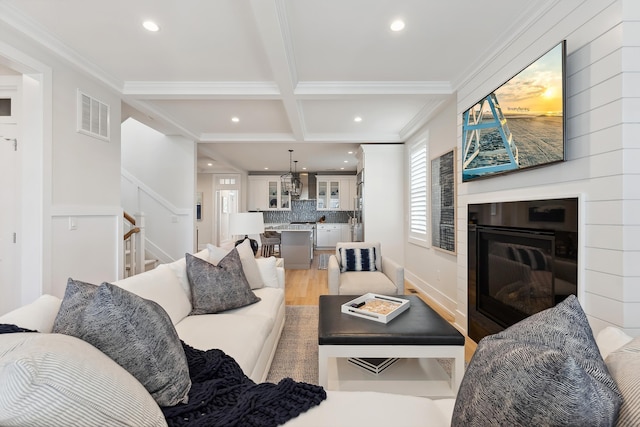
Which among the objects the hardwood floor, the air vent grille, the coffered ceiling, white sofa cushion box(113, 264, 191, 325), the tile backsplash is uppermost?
the coffered ceiling

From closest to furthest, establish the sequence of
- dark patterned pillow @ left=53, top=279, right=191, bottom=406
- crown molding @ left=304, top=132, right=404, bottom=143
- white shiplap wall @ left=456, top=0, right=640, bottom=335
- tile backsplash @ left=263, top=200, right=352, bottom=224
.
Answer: dark patterned pillow @ left=53, top=279, right=191, bottom=406 → white shiplap wall @ left=456, top=0, right=640, bottom=335 → crown molding @ left=304, top=132, right=404, bottom=143 → tile backsplash @ left=263, top=200, right=352, bottom=224

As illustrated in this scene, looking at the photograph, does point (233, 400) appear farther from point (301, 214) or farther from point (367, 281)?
point (301, 214)

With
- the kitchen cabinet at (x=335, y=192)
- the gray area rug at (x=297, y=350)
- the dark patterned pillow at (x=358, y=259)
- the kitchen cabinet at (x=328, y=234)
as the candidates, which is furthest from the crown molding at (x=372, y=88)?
the kitchen cabinet at (x=328, y=234)

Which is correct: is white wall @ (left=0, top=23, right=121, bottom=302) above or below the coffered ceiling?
below

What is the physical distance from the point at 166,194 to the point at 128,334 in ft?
15.7

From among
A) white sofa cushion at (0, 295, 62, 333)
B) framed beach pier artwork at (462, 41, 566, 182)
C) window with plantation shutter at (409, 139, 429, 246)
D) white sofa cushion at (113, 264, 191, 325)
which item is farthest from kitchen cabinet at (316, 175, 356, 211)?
white sofa cushion at (0, 295, 62, 333)

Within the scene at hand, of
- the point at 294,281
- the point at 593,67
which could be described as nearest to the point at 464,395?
the point at 593,67

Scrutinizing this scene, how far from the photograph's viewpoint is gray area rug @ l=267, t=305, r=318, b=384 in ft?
6.86

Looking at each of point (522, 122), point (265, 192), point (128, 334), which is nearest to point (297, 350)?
point (128, 334)

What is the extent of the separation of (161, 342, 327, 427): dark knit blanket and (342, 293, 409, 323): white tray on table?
0.92 m

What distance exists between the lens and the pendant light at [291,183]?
7714 millimetres

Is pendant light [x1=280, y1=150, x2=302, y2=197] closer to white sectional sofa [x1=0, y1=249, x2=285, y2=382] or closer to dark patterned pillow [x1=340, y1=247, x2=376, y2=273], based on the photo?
dark patterned pillow [x1=340, y1=247, x2=376, y2=273]

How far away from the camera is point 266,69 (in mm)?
2773

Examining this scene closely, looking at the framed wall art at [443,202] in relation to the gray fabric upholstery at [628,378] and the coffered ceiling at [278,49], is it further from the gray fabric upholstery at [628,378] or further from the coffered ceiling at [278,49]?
the gray fabric upholstery at [628,378]
